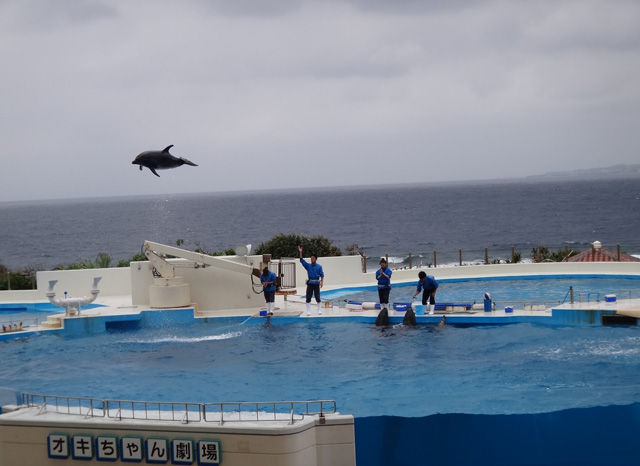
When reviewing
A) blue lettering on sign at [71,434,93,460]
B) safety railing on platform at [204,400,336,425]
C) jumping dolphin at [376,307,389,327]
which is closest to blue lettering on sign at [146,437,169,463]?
safety railing on platform at [204,400,336,425]

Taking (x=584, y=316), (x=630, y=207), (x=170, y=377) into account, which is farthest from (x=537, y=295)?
(x=630, y=207)

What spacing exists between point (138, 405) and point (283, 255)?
14416 millimetres

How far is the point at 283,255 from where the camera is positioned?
2270 cm

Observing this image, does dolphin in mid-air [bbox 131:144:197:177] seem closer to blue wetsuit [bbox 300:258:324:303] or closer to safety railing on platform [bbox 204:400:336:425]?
blue wetsuit [bbox 300:258:324:303]

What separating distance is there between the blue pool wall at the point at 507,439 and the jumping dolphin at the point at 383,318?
6.27 meters

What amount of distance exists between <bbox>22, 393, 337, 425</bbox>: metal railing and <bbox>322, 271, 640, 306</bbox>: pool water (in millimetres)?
9031

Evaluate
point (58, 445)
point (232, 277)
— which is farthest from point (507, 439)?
point (232, 277)

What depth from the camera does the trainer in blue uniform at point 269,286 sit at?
50.5ft

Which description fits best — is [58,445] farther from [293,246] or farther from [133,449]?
[293,246]

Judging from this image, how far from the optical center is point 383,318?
14562 millimetres

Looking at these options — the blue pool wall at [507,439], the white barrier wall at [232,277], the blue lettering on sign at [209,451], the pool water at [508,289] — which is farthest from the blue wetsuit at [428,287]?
the blue lettering on sign at [209,451]

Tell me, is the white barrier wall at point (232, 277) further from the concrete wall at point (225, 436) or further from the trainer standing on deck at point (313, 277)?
the concrete wall at point (225, 436)

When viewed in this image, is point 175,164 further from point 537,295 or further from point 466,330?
point 537,295

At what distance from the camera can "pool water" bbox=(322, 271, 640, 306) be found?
1772 cm
